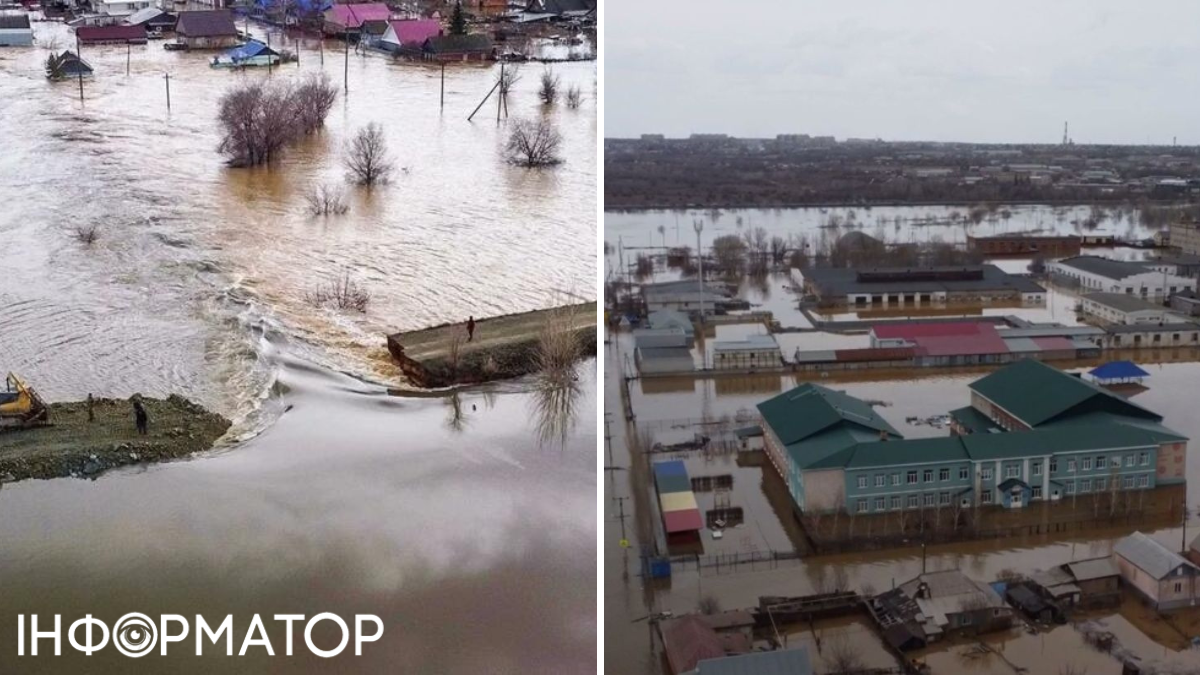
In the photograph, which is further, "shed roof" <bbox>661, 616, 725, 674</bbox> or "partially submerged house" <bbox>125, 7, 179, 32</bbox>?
"partially submerged house" <bbox>125, 7, 179, 32</bbox>

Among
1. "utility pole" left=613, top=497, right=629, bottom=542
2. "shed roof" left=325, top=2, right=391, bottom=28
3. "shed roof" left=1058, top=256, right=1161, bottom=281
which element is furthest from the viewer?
"shed roof" left=1058, top=256, right=1161, bottom=281

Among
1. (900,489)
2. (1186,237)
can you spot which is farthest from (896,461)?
(1186,237)

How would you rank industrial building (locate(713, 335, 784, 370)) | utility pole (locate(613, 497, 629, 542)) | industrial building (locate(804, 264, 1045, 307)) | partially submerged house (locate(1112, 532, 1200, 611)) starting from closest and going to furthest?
partially submerged house (locate(1112, 532, 1200, 611)) → utility pole (locate(613, 497, 629, 542)) → industrial building (locate(713, 335, 784, 370)) → industrial building (locate(804, 264, 1045, 307))

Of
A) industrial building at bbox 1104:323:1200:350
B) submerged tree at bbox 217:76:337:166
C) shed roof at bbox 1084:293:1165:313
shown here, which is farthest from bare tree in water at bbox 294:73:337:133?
shed roof at bbox 1084:293:1165:313

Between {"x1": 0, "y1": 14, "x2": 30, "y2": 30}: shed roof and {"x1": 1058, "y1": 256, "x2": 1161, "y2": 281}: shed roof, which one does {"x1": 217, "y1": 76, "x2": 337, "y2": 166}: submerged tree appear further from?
{"x1": 1058, "y1": 256, "x2": 1161, "y2": 281}: shed roof

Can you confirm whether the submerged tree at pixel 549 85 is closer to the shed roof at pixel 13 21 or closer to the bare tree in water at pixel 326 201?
the bare tree in water at pixel 326 201

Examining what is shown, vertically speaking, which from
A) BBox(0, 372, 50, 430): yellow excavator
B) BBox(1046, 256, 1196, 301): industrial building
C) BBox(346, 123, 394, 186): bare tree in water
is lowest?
BBox(1046, 256, 1196, 301): industrial building

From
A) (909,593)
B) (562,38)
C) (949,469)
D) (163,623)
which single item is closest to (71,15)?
(562,38)
